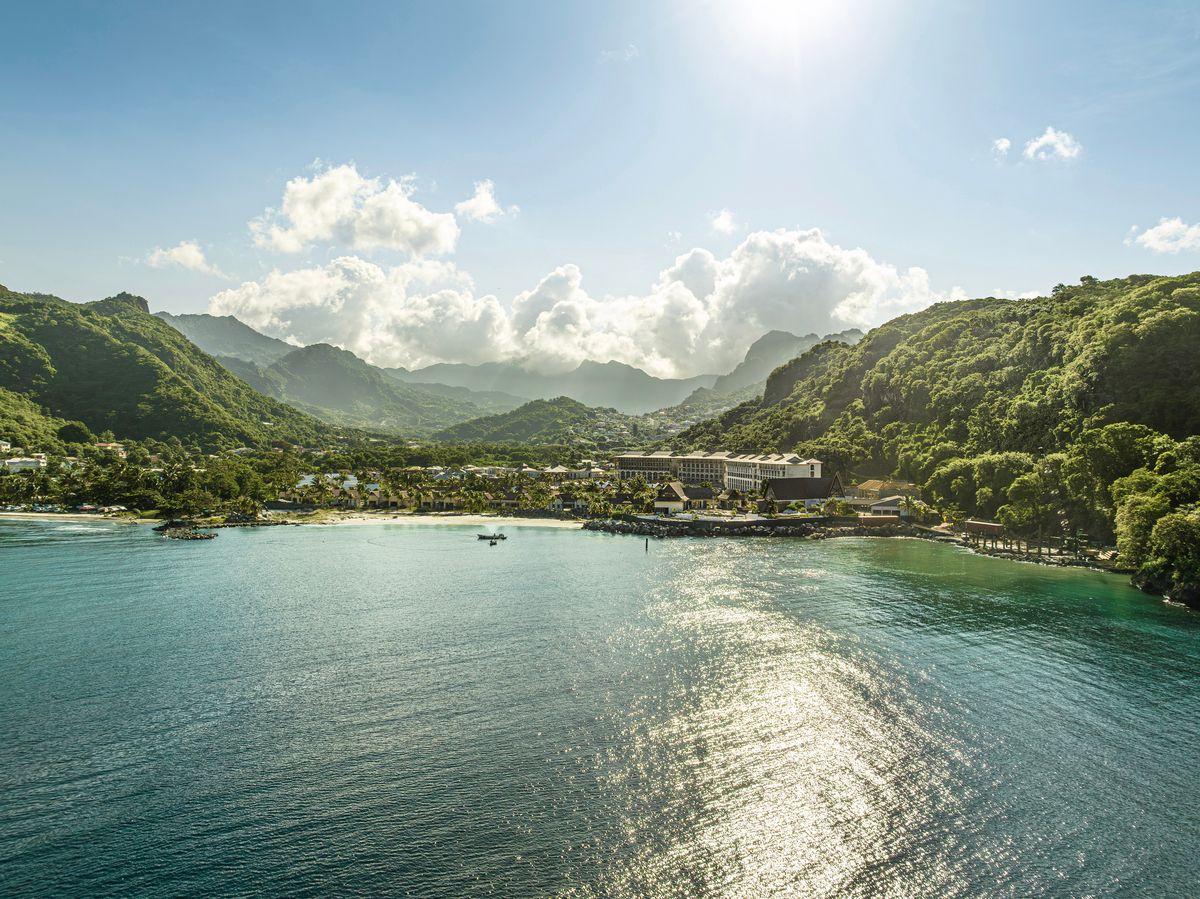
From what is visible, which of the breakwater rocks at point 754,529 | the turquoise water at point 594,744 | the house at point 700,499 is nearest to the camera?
the turquoise water at point 594,744

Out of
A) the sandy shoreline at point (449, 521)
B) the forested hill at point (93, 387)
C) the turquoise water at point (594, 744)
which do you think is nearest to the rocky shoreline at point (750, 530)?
the sandy shoreline at point (449, 521)

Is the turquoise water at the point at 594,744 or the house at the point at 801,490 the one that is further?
the house at the point at 801,490

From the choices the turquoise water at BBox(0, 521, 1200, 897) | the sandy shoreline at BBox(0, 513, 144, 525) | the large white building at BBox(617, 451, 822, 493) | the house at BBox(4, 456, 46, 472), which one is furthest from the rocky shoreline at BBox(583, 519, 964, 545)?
the house at BBox(4, 456, 46, 472)

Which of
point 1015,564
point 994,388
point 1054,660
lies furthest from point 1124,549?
point 994,388

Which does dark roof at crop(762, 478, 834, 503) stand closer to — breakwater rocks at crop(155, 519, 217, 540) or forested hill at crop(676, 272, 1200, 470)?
forested hill at crop(676, 272, 1200, 470)

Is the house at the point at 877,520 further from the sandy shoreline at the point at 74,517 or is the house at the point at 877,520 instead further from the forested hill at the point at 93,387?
the forested hill at the point at 93,387

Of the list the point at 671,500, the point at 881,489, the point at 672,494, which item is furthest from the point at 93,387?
the point at 881,489
